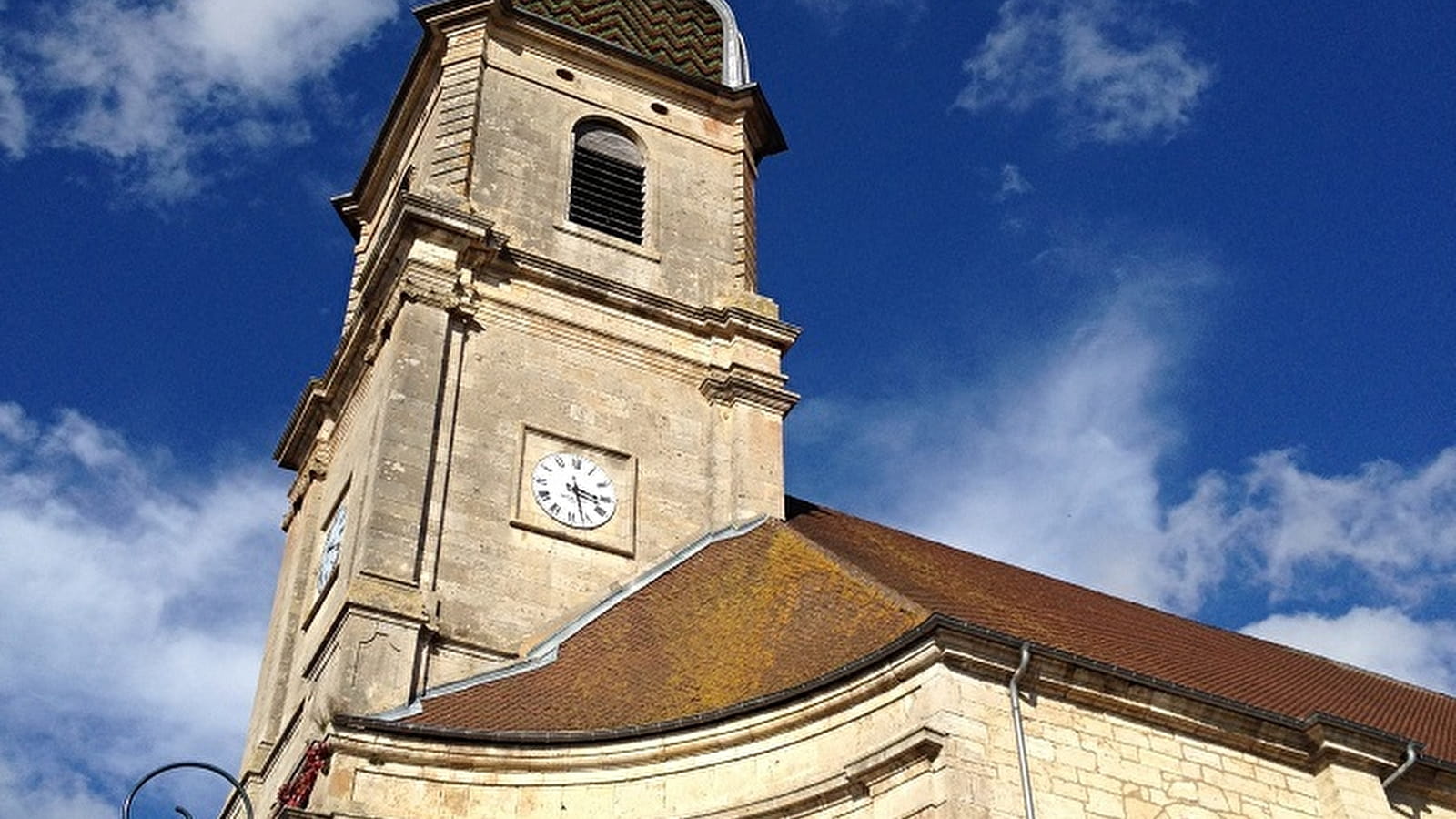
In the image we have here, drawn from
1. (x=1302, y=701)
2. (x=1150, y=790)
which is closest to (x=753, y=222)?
(x=1302, y=701)

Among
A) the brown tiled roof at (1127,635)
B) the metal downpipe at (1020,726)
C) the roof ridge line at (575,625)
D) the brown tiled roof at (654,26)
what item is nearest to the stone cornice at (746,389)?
the brown tiled roof at (1127,635)

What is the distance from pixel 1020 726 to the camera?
1228cm

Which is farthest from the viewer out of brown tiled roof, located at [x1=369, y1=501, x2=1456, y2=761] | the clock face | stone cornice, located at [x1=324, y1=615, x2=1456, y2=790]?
the clock face

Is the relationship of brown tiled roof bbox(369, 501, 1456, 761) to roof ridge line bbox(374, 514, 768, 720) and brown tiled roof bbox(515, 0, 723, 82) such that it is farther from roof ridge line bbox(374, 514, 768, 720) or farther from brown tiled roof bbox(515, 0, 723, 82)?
brown tiled roof bbox(515, 0, 723, 82)

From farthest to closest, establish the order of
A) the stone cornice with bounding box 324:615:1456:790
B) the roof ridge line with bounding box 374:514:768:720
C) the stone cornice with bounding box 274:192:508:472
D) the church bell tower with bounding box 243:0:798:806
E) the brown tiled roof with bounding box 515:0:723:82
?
1. the brown tiled roof with bounding box 515:0:723:82
2. the stone cornice with bounding box 274:192:508:472
3. the church bell tower with bounding box 243:0:798:806
4. the roof ridge line with bounding box 374:514:768:720
5. the stone cornice with bounding box 324:615:1456:790

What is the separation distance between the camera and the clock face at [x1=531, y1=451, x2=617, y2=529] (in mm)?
17250

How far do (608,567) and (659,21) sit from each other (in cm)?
930

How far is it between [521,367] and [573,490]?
1.57 meters

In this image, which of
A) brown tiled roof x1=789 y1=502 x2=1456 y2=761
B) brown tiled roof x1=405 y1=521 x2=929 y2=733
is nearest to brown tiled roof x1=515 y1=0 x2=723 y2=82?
brown tiled roof x1=789 y1=502 x2=1456 y2=761

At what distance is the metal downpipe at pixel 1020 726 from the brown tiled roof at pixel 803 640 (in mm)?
250

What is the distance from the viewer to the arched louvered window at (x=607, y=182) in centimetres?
2020

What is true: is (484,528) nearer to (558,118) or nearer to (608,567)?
(608,567)

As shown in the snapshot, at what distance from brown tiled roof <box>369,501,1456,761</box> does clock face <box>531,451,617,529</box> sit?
1.09m

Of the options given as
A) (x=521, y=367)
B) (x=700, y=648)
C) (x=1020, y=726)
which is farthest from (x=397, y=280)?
(x=1020, y=726)
